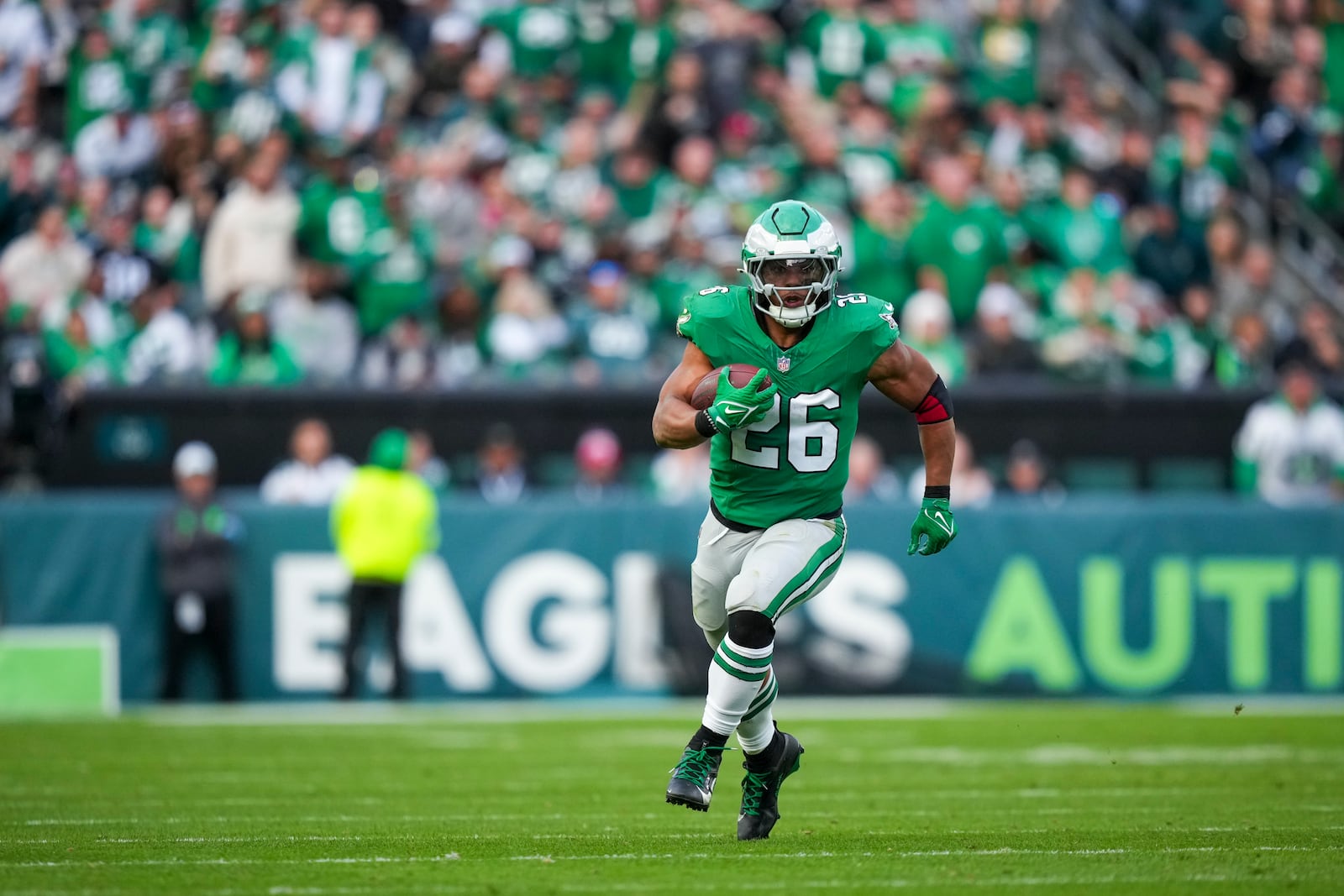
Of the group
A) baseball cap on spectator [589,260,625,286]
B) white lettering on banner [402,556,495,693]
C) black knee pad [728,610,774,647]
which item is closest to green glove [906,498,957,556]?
black knee pad [728,610,774,647]

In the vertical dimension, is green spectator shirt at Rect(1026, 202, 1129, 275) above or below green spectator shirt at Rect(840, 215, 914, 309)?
above

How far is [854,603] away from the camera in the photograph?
14.1 meters

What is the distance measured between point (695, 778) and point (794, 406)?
125 cm

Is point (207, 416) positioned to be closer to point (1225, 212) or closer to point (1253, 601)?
point (1253, 601)

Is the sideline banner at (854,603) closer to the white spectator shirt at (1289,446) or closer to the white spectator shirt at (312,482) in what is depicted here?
the white spectator shirt at (312,482)

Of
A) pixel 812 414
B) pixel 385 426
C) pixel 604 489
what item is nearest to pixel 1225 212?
pixel 604 489

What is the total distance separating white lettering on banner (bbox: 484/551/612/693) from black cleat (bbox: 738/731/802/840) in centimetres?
727

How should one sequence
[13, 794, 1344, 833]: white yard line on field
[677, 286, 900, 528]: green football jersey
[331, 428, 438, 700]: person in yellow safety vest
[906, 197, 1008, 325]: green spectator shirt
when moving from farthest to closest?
1. [906, 197, 1008, 325]: green spectator shirt
2. [331, 428, 438, 700]: person in yellow safety vest
3. [13, 794, 1344, 833]: white yard line on field
4. [677, 286, 900, 528]: green football jersey

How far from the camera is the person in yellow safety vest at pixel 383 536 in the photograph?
524 inches

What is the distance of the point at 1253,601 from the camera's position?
46.7ft

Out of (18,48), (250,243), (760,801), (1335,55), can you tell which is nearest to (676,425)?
(760,801)

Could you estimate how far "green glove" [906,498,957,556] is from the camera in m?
6.84

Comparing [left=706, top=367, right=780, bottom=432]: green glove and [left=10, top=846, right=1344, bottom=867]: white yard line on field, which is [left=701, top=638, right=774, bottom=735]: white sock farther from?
[left=706, top=367, right=780, bottom=432]: green glove

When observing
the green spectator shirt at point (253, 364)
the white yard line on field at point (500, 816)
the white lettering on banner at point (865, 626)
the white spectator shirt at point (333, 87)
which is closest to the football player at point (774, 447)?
the white yard line on field at point (500, 816)
